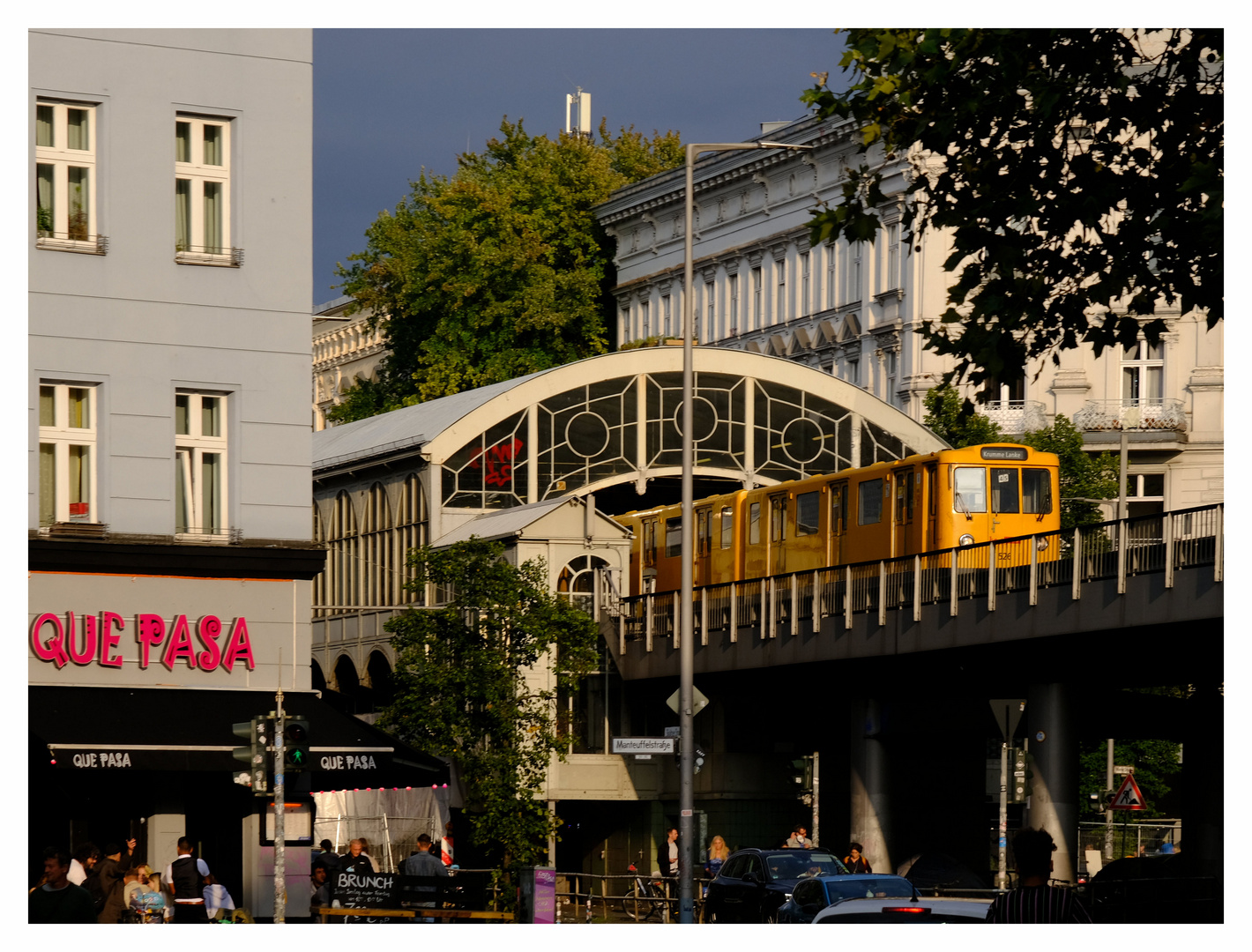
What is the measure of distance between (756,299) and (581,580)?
1361 inches

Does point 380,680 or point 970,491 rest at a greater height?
point 970,491

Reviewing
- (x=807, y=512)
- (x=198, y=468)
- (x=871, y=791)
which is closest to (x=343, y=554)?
(x=807, y=512)

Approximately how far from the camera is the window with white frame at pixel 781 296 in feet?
273

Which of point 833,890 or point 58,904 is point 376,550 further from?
point 58,904

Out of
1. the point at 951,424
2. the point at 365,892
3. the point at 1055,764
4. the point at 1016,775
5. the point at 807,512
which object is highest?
the point at 951,424

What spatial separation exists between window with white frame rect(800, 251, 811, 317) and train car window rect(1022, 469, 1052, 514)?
34.5m

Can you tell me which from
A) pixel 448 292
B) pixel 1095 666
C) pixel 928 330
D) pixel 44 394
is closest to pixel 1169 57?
pixel 928 330

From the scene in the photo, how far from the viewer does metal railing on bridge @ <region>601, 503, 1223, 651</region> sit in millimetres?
34625

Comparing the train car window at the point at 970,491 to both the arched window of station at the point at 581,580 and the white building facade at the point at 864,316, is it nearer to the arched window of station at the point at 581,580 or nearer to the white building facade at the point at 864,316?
the arched window of station at the point at 581,580

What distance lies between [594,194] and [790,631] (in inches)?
1773

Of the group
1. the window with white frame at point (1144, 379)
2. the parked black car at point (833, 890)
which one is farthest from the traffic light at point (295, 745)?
the window with white frame at point (1144, 379)

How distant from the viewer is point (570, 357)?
285 ft

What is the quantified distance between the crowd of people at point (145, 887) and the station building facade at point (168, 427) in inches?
56.2

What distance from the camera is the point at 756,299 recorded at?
84.9 m
